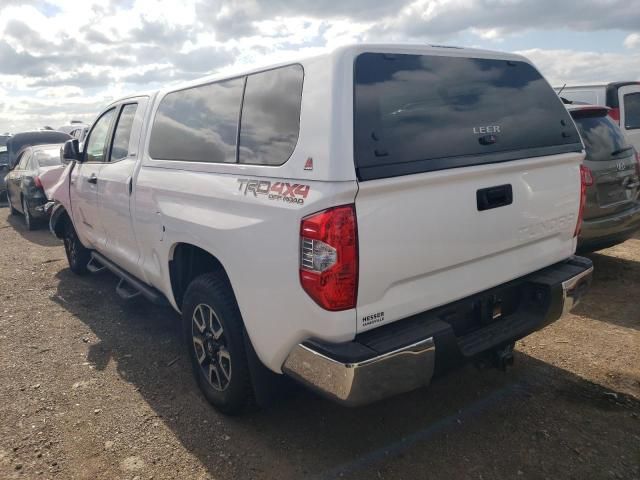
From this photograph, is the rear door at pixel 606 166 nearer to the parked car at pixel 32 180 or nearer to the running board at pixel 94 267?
the running board at pixel 94 267

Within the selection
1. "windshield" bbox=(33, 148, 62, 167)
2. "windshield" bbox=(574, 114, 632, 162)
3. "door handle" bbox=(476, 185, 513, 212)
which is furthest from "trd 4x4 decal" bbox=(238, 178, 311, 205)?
"windshield" bbox=(33, 148, 62, 167)

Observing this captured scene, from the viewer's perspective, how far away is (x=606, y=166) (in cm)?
493

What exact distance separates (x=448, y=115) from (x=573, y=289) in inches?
50.7

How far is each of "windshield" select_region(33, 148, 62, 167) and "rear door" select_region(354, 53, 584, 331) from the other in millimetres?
9015

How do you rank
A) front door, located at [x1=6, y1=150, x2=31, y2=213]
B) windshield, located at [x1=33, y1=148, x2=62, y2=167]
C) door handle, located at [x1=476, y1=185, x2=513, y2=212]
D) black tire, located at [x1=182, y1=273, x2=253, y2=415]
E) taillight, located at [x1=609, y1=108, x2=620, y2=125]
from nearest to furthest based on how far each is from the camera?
door handle, located at [x1=476, y1=185, x2=513, y2=212]
black tire, located at [x1=182, y1=273, x2=253, y2=415]
taillight, located at [x1=609, y1=108, x2=620, y2=125]
windshield, located at [x1=33, y1=148, x2=62, y2=167]
front door, located at [x1=6, y1=150, x2=31, y2=213]

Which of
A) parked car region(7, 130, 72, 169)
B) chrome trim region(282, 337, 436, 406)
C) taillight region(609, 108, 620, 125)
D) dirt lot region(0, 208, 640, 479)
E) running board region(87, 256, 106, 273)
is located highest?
parked car region(7, 130, 72, 169)

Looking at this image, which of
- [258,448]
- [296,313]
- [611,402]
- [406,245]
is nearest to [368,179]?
[406,245]

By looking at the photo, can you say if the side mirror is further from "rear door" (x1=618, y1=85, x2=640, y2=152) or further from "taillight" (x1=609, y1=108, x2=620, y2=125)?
"rear door" (x1=618, y1=85, x2=640, y2=152)

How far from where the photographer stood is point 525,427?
2938mm

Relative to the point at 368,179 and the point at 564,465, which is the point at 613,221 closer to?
the point at 564,465

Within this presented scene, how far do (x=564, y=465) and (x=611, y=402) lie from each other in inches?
29.9

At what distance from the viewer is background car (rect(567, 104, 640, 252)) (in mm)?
4857

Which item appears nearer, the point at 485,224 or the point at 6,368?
the point at 485,224

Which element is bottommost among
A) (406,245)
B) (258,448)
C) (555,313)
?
(258,448)
